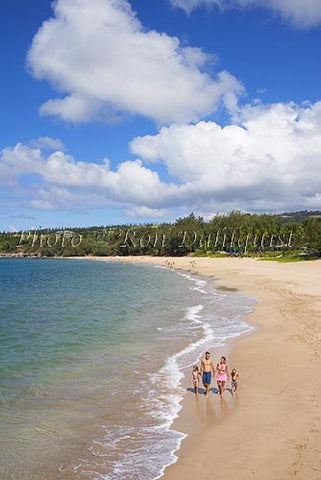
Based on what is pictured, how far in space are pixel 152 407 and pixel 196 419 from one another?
1.83 metres

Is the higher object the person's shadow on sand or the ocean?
the person's shadow on sand

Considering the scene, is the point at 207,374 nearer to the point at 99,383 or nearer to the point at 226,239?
the point at 99,383

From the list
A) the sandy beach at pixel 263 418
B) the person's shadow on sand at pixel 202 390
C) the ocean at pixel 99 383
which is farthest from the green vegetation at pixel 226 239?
the person's shadow on sand at pixel 202 390

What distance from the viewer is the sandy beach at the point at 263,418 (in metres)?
10.4

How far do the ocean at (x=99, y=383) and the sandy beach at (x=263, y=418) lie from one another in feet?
2.26

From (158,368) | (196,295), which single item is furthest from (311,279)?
(158,368)

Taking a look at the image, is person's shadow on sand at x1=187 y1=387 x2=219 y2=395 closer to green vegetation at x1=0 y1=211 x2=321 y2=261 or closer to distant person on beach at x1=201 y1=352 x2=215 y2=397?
distant person on beach at x1=201 y1=352 x2=215 y2=397

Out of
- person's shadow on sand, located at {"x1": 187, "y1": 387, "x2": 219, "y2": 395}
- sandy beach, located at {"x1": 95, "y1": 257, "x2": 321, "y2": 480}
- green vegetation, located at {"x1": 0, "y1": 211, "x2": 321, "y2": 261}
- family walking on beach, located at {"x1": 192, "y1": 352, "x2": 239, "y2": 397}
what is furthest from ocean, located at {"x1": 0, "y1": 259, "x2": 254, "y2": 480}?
green vegetation, located at {"x1": 0, "y1": 211, "x2": 321, "y2": 261}

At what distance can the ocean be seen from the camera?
11.5 meters

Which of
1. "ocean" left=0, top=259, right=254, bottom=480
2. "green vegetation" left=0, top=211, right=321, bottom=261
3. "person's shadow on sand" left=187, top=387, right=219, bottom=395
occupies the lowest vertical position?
"ocean" left=0, top=259, right=254, bottom=480

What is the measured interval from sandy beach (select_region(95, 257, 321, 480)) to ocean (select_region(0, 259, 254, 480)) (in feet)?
2.26

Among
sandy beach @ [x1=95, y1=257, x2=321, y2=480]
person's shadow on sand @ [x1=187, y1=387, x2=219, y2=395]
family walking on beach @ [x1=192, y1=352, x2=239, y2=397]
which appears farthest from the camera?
person's shadow on sand @ [x1=187, y1=387, x2=219, y2=395]

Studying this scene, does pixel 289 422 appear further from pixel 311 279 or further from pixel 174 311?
pixel 311 279

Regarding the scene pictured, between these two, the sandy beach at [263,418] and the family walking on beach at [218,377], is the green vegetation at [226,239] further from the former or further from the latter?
the family walking on beach at [218,377]
